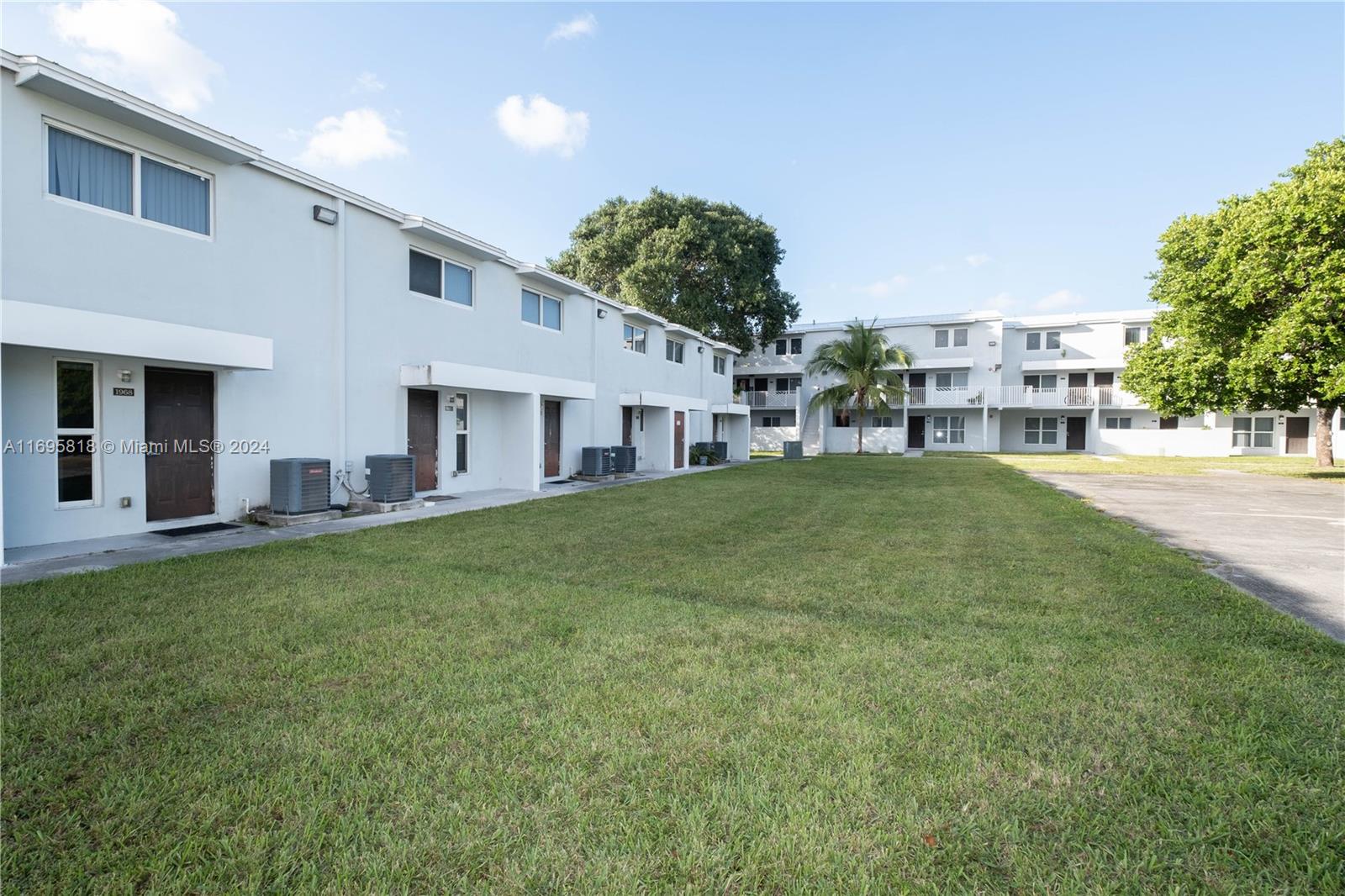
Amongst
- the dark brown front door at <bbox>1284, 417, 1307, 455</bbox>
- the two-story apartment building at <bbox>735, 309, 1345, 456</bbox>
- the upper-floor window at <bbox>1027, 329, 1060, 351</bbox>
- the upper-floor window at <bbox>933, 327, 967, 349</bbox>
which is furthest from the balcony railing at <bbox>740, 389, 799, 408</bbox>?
the dark brown front door at <bbox>1284, 417, 1307, 455</bbox>

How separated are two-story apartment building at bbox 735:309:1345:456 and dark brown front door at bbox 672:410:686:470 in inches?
497

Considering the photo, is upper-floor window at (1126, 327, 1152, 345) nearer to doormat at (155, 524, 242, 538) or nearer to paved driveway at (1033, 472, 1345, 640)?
paved driveway at (1033, 472, 1345, 640)

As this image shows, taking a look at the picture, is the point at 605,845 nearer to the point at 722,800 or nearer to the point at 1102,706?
the point at 722,800

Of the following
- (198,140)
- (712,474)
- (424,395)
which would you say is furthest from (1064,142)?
(198,140)

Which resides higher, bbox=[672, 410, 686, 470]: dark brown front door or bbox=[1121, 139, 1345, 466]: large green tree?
bbox=[1121, 139, 1345, 466]: large green tree

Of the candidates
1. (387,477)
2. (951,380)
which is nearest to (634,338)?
(387,477)

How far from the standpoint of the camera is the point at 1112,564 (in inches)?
264

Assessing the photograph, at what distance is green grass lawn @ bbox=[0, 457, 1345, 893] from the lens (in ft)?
7.02

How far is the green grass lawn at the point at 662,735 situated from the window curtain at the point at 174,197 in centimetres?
494

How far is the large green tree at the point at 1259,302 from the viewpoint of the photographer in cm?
1523

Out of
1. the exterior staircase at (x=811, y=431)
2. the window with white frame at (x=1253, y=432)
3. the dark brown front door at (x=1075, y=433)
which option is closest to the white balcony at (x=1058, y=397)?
→ the dark brown front door at (x=1075, y=433)

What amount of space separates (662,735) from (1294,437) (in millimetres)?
43586

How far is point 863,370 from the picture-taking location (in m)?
32.1

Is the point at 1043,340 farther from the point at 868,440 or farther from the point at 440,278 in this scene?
the point at 440,278
